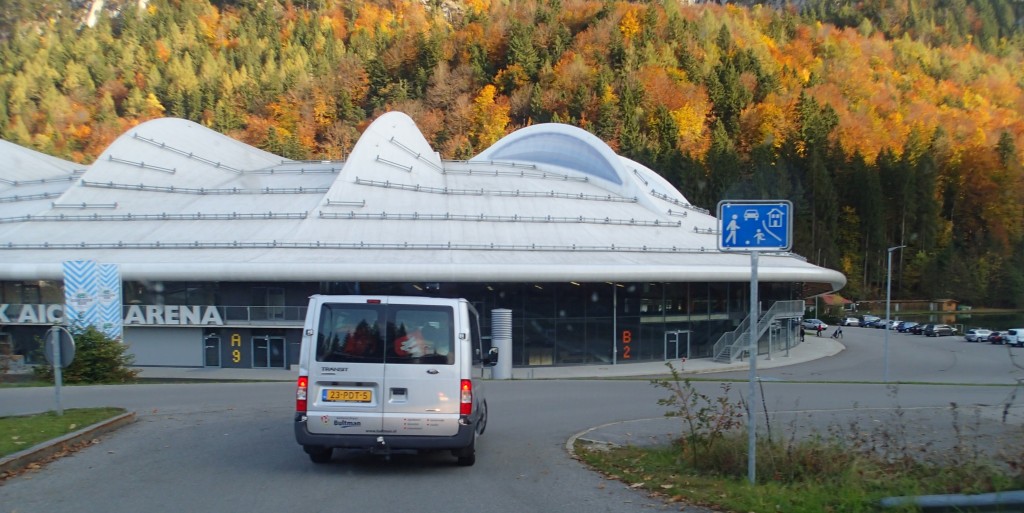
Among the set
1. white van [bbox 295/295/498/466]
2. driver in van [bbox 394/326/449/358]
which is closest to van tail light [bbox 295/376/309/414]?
white van [bbox 295/295/498/466]

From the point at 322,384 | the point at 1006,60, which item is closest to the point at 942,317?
the point at 1006,60

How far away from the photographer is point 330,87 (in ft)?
292

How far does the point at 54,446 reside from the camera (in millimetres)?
11070

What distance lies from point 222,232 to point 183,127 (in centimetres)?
1477

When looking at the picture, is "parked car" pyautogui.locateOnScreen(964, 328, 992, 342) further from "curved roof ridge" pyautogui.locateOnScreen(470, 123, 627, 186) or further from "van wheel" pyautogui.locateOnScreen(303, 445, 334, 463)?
"van wheel" pyautogui.locateOnScreen(303, 445, 334, 463)

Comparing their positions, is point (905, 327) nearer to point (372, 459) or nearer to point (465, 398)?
point (372, 459)

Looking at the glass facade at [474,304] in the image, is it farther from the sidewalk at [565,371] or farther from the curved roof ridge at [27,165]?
the curved roof ridge at [27,165]

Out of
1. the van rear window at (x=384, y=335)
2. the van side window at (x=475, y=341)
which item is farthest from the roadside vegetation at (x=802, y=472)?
the van rear window at (x=384, y=335)

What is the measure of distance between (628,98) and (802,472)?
8298 centimetres

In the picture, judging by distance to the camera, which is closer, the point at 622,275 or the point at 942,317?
the point at 622,275

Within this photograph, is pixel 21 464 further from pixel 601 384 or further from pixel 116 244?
pixel 116 244

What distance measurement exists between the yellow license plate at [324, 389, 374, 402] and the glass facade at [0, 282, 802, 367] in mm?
24445

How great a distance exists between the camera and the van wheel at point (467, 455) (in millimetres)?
10359

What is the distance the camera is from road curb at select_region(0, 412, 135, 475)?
983 centimetres
